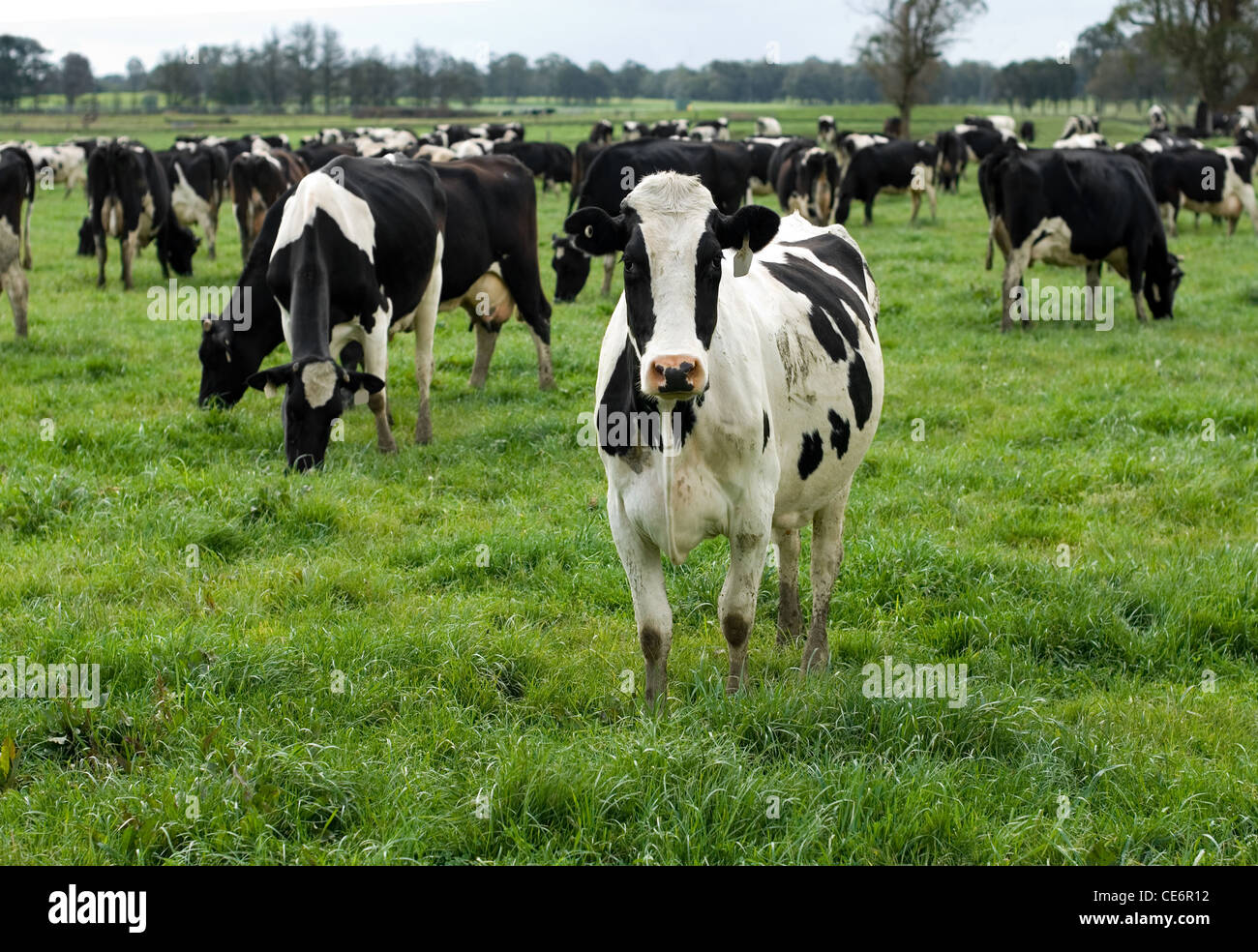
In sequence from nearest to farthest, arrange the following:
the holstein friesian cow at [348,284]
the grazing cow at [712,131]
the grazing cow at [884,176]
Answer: the holstein friesian cow at [348,284] → the grazing cow at [884,176] → the grazing cow at [712,131]

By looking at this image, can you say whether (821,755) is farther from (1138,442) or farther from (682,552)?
(1138,442)

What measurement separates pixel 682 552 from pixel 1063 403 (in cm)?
613

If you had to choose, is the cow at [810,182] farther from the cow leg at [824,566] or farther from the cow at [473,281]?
the cow leg at [824,566]

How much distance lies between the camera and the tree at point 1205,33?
2000 inches

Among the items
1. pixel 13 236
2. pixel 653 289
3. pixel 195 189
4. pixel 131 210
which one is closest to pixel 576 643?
pixel 653 289

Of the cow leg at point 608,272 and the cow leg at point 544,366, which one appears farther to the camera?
the cow leg at point 608,272

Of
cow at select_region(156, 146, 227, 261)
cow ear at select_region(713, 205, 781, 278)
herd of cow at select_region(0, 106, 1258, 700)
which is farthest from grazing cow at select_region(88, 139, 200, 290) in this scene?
cow ear at select_region(713, 205, 781, 278)

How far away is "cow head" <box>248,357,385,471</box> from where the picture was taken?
7.77 m

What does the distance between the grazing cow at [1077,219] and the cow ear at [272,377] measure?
829 centimetres

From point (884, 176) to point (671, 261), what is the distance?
22858 millimetres

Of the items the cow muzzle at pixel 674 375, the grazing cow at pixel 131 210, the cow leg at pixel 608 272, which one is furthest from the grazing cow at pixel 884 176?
the cow muzzle at pixel 674 375

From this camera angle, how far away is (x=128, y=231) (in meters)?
16.5

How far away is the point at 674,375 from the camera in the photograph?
3.66 m

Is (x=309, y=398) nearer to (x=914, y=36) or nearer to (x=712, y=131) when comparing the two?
(x=712, y=131)
